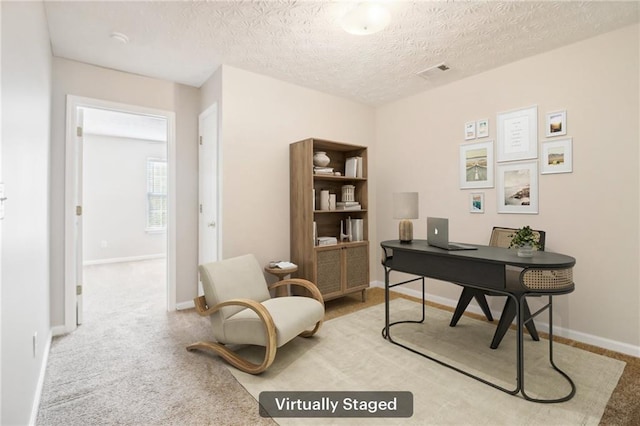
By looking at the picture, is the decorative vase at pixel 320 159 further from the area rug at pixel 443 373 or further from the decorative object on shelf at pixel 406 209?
the area rug at pixel 443 373

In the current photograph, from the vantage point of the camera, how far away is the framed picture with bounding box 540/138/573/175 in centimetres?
Answer: 290

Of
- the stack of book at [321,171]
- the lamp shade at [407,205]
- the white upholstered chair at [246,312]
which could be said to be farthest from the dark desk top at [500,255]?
the stack of book at [321,171]

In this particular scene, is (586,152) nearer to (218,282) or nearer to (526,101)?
(526,101)

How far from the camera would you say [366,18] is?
88.3 inches

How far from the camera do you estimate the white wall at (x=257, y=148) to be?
11.0 feet

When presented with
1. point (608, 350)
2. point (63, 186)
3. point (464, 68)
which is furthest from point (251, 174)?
point (608, 350)

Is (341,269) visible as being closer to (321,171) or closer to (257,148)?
(321,171)

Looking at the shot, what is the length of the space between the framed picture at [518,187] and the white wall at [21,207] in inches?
151

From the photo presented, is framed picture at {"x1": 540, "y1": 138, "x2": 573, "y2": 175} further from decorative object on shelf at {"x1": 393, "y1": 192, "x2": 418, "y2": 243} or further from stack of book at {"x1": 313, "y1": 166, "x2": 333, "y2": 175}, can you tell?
stack of book at {"x1": 313, "y1": 166, "x2": 333, "y2": 175}

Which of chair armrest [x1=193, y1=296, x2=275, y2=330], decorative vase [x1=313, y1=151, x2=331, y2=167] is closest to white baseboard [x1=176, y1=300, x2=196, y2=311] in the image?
chair armrest [x1=193, y1=296, x2=275, y2=330]

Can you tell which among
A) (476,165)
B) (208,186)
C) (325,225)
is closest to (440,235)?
(476,165)

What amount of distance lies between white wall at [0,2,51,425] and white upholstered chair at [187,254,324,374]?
1.04m

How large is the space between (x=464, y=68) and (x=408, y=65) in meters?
0.62

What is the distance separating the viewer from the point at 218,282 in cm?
260
